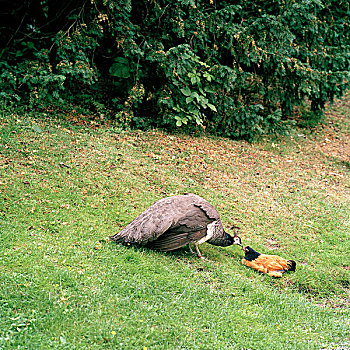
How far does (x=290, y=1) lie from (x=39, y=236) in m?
8.83

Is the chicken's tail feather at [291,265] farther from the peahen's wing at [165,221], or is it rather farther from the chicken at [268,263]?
the peahen's wing at [165,221]

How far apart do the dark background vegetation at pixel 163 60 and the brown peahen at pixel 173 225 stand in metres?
4.26

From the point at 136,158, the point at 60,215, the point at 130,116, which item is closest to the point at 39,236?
the point at 60,215

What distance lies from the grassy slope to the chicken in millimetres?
116

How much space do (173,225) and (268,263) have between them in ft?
4.84

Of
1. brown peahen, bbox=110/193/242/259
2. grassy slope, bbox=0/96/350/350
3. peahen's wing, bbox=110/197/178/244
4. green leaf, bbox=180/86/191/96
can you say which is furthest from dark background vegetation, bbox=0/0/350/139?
peahen's wing, bbox=110/197/178/244

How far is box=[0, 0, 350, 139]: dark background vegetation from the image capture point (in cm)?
882

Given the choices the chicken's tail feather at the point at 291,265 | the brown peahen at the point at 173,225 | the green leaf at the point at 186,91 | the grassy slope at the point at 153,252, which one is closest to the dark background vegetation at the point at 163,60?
the green leaf at the point at 186,91

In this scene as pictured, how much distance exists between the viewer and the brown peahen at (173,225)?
5094 millimetres

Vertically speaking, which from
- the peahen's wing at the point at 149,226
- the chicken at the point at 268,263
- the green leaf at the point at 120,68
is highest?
the green leaf at the point at 120,68

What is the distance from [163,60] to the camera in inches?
356

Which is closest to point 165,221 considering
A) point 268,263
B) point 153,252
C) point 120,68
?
point 153,252

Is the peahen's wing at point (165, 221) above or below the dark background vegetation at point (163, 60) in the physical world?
below

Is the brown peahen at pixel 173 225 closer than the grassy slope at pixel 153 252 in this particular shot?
No
